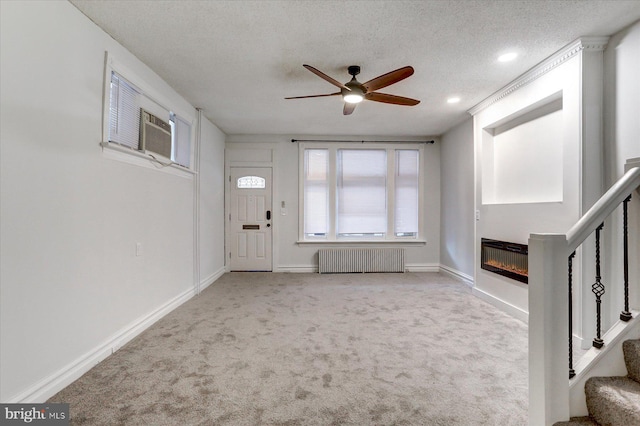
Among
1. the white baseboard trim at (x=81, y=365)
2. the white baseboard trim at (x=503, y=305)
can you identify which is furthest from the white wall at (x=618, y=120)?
the white baseboard trim at (x=81, y=365)

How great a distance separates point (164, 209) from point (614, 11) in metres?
4.37

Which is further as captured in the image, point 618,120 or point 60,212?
point 618,120

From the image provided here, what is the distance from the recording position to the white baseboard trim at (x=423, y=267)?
18.5 ft

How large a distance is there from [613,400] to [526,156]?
266cm

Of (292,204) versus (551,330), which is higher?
(292,204)

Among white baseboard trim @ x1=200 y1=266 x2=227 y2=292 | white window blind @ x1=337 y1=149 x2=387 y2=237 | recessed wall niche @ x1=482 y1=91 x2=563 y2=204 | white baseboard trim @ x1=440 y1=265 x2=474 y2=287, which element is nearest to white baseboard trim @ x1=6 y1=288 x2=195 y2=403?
white baseboard trim @ x1=200 y1=266 x2=227 y2=292

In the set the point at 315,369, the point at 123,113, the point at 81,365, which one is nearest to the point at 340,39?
the point at 123,113

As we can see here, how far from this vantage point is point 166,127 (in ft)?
10.6

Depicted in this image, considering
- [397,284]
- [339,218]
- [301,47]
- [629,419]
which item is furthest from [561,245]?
[339,218]

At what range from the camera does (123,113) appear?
8.54 feet

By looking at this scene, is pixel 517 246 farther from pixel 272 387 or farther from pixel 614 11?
pixel 272 387

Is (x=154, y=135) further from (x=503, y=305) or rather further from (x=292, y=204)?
(x=503, y=305)

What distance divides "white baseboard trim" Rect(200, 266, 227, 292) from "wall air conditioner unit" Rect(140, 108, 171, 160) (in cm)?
204

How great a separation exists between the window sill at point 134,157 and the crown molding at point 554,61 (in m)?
4.04
